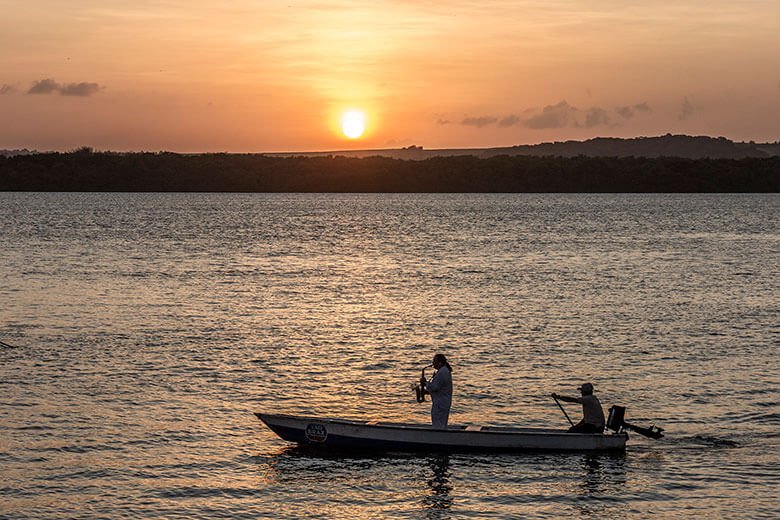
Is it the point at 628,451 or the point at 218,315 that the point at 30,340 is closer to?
the point at 218,315

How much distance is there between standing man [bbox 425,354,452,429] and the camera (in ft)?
95.9

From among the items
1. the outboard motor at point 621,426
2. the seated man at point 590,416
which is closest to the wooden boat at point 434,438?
the seated man at point 590,416

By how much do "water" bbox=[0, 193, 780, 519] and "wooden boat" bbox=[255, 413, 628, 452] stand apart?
14.4 inches

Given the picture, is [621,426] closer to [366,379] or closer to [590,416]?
[590,416]

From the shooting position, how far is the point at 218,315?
58.5m

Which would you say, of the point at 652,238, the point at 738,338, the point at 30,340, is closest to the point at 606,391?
the point at 738,338

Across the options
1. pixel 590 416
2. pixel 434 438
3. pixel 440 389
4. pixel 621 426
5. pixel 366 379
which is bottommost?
pixel 434 438

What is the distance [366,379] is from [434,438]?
10891 mm

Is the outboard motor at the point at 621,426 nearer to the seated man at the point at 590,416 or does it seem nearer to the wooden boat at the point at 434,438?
the seated man at the point at 590,416

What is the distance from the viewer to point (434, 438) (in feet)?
96.5

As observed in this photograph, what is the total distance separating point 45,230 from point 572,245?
69.5 m

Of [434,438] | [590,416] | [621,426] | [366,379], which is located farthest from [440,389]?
[366,379]

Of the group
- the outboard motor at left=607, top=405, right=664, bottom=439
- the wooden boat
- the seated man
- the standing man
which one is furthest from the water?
the standing man

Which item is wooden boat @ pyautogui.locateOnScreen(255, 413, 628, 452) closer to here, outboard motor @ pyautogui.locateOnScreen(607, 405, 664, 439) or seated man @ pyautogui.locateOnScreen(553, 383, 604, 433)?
seated man @ pyautogui.locateOnScreen(553, 383, 604, 433)
